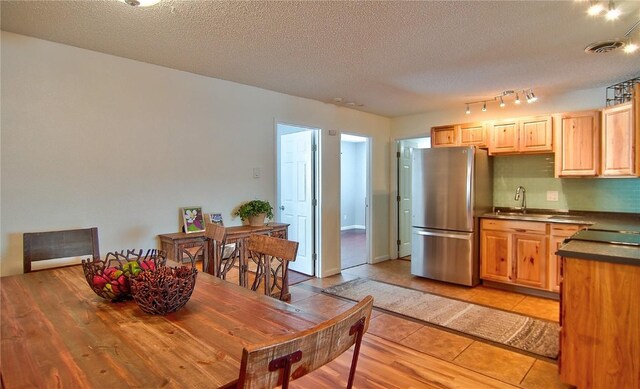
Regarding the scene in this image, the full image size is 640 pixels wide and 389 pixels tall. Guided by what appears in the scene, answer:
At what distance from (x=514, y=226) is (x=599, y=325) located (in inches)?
82.7

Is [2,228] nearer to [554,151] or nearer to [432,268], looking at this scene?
[432,268]

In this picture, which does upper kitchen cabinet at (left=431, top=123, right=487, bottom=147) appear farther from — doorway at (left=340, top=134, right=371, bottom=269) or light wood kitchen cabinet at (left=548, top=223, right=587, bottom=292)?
doorway at (left=340, top=134, right=371, bottom=269)

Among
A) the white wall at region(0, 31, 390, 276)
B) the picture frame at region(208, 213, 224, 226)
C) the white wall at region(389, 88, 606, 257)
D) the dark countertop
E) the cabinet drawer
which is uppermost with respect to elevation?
the white wall at region(389, 88, 606, 257)

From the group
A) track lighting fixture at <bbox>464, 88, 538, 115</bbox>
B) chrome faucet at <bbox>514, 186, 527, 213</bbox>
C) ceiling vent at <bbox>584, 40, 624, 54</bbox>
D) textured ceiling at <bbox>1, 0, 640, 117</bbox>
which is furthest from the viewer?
chrome faucet at <bbox>514, 186, 527, 213</bbox>

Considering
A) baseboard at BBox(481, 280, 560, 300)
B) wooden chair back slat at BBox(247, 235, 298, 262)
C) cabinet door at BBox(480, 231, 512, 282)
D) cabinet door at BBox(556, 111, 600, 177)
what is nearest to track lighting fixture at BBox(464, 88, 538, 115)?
cabinet door at BBox(556, 111, 600, 177)

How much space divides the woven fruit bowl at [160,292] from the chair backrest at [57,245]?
104cm

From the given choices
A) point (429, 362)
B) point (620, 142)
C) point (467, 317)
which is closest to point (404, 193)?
point (467, 317)

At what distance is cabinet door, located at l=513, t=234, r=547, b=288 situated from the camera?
3730mm

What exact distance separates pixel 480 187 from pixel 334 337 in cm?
394

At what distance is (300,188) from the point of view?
15.7ft

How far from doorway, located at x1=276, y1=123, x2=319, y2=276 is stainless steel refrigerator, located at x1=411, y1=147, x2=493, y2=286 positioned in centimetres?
134

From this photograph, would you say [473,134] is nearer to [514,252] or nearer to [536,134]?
[536,134]

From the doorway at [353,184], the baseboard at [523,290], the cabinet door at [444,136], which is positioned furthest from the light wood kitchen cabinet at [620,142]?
the doorway at [353,184]

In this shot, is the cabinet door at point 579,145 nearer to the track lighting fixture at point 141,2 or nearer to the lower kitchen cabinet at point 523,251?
the lower kitchen cabinet at point 523,251
